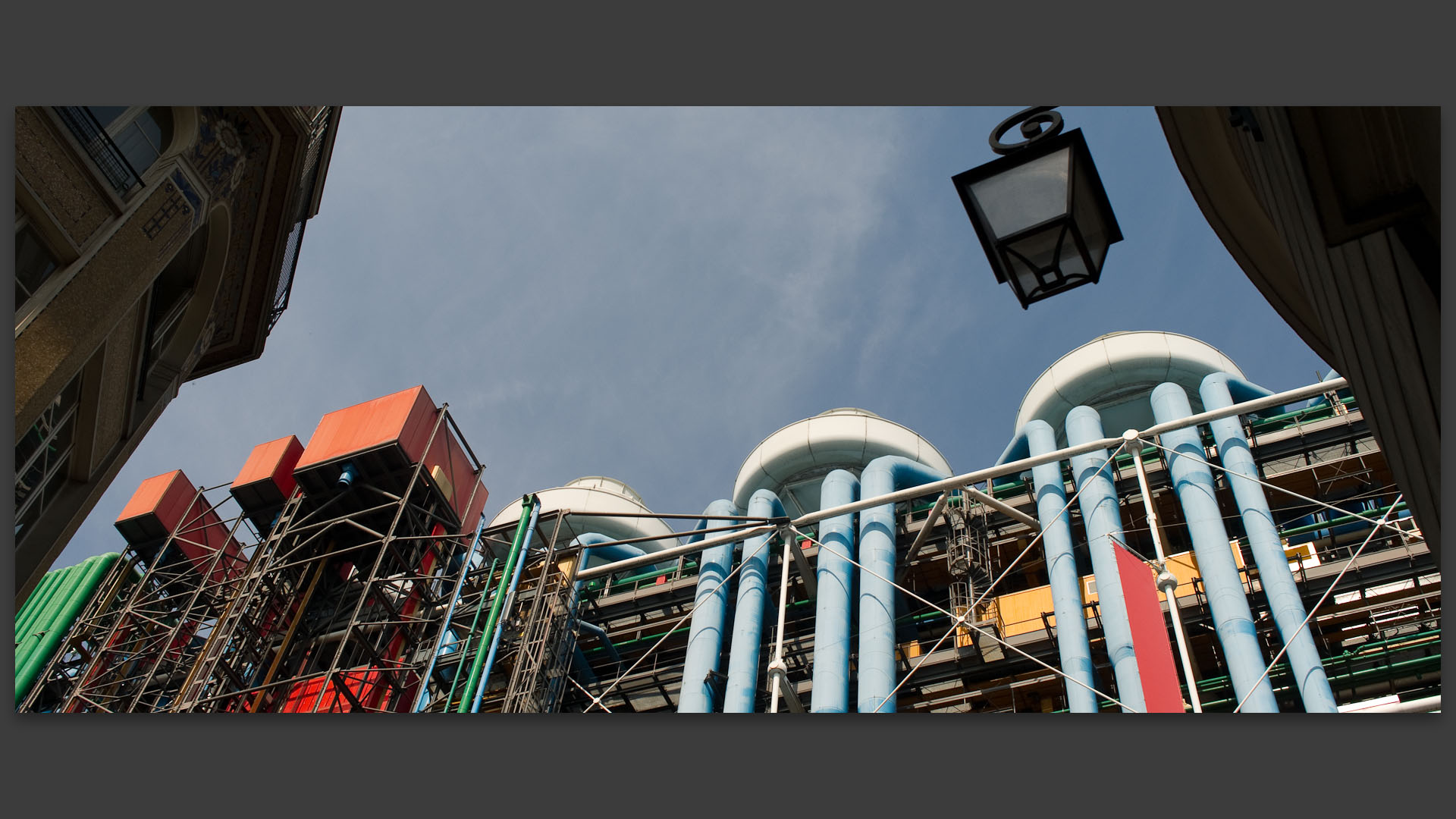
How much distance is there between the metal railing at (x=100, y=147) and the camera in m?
10.4

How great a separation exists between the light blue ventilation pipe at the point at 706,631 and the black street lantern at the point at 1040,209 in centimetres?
1364

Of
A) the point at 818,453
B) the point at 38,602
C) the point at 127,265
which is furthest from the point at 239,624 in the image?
the point at 127,265

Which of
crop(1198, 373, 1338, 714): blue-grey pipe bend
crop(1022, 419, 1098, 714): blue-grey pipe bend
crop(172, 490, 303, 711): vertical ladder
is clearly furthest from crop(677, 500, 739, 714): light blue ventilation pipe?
crop(172, 490, 303, 711): vertical ladder

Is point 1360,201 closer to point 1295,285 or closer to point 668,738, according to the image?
point 1295,285

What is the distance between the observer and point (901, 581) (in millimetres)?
22281

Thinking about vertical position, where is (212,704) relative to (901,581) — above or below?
below

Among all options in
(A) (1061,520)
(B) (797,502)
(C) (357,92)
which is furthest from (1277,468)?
(C) (357,92)

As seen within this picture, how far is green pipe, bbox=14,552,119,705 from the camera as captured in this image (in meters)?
26.6

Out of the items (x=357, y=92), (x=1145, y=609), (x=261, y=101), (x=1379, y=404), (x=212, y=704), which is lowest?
(x=1379, y=404)

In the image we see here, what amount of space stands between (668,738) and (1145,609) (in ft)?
33.1

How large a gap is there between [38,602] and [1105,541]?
26.0 meters

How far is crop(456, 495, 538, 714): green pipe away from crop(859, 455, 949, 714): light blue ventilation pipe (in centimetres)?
542

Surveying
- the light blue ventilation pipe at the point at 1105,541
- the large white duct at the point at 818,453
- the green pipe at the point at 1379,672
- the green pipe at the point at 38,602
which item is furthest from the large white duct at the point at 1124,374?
the green pipe at the point at 38,602

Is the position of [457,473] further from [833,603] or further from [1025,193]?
[1025,193]
